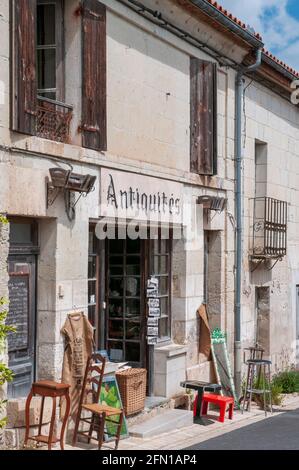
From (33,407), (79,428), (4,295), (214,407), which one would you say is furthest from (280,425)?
(4,295)

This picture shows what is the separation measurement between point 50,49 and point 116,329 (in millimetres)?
3966

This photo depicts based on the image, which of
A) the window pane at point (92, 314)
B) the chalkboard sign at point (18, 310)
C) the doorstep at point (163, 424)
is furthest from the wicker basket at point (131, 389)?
the chalkboard sign at point (18, 310)

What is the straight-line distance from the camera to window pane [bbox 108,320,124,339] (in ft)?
34.6

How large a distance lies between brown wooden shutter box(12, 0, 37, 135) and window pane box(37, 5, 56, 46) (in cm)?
99

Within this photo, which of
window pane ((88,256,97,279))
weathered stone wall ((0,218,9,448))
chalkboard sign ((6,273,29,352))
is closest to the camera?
weathered stone wall ((0,218,9,448))

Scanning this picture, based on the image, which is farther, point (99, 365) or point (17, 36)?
point (99, 365)

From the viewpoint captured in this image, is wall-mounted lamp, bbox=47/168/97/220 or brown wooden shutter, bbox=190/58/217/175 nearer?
wall-mounted lamp, bbox=47/168/97/220

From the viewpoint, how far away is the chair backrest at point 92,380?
8117 mm

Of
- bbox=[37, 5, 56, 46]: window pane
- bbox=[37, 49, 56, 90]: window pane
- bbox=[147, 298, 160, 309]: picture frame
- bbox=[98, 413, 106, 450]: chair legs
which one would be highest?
bbox=[37, 5, 56, 46]: window pane

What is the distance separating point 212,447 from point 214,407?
106 inches

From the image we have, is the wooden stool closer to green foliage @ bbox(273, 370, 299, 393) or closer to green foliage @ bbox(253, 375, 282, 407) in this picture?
green foliage @ bbox(253, 375, 282, 407)

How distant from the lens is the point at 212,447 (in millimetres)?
8570

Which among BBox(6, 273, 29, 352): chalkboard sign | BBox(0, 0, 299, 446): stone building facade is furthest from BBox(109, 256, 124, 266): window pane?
BBox(6, 273, 29, 352): chalkboard sign
